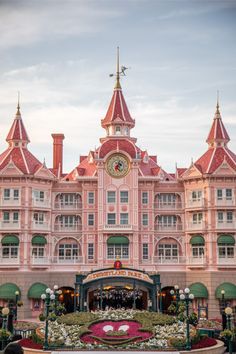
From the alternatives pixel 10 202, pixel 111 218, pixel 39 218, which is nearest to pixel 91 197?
pixel 111 218

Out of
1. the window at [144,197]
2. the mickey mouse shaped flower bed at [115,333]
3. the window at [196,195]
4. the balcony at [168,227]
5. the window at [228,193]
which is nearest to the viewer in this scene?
the mickey mouse shaped flower bed at [115,333]

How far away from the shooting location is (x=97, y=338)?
31469 mm

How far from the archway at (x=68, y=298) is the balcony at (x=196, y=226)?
1244 centimetres

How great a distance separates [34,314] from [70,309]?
4.23 meters

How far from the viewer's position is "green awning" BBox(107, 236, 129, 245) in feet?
169

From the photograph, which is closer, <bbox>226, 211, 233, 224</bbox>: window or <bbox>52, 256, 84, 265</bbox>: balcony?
<bbox>226, 211, 233, 224</bbox>: window

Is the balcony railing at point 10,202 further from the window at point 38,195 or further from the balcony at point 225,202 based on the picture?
the balcony at point 225,202

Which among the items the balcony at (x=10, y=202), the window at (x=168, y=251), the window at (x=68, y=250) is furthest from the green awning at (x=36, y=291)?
the window at (x=168, y=251)

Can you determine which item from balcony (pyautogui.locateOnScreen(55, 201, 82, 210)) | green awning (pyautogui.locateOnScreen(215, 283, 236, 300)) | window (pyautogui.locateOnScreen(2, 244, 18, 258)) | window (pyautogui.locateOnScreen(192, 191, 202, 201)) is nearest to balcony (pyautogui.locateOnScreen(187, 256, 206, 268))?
green awning (pyautogui.locateOnScreen(215, 283, 236, 300))

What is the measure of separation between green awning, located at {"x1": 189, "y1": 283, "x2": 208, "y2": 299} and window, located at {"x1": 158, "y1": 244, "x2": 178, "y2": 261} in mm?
3955

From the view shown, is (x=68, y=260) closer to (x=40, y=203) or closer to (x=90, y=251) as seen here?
(x=90, y=251)

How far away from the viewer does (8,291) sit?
4825 centimetres

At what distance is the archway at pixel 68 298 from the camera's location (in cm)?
5237

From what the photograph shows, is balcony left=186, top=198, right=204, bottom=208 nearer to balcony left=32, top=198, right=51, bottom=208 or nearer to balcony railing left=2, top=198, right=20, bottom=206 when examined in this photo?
balcony left=32, top=198, right=51, bottom=208
